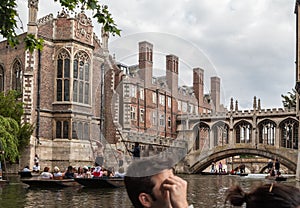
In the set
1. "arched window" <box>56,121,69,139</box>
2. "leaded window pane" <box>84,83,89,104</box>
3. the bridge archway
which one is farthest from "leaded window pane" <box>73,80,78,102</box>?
the bridge archway

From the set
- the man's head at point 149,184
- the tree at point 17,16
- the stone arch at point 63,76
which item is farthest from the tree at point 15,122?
the man's head at point 149,184

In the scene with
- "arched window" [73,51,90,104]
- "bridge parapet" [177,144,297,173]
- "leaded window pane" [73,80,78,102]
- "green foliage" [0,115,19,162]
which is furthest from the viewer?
"bridge parapet" [177,144,297,173]

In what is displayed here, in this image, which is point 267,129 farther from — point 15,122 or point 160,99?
point 160,99

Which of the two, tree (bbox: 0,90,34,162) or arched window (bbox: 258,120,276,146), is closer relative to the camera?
tree (bbox: 0,90,34,162)

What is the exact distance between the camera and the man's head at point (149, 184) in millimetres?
1727

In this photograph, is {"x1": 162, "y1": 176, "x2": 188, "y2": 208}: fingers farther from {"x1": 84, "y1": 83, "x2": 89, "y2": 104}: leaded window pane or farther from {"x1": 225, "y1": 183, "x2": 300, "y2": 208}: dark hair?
{"x1": 84, "y1": 83, "x2": 89, "y2": 104}: leaded window pane

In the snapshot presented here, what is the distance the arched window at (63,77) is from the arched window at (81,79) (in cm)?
37

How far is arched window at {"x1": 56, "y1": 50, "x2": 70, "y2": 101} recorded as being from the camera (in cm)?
2695

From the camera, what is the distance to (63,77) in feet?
88.5

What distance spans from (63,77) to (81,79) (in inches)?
38.0

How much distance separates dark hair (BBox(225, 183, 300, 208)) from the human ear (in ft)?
1.07

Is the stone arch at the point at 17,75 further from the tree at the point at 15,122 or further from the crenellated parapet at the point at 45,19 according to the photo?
the crenellated parapet at the point at 45,19

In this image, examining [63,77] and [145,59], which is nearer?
[145,59]

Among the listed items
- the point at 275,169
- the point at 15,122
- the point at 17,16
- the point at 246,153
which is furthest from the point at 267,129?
the point at 17,16
